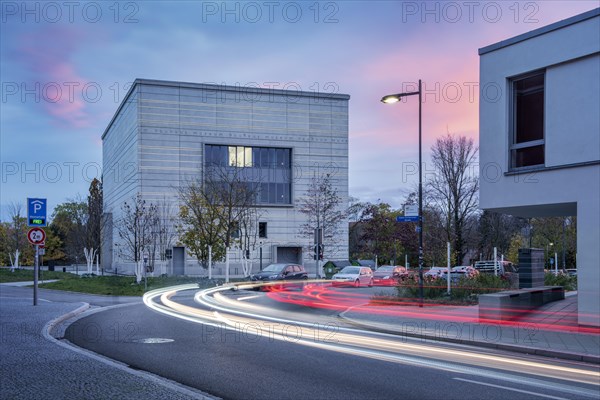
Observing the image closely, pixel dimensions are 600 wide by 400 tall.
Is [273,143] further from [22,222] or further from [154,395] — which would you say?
[154,395]

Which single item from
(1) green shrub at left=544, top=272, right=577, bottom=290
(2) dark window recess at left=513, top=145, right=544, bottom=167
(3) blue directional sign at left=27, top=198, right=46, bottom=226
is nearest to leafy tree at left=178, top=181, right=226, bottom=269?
(3) blue directional sign at left=27, top=198, right=46, bottom=226

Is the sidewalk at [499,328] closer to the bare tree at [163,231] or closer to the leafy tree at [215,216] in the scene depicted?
the leafy tree at [215,216]

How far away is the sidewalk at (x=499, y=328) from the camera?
39.7 feet

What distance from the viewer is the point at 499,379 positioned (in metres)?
9.05

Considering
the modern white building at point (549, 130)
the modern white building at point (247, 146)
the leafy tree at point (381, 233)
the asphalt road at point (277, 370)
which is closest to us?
the asphalt road at point (277, 370)

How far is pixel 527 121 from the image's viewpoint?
57.2ft

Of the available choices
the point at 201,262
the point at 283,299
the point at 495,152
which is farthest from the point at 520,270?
the point at 201,262

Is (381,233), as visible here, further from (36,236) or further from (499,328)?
(499,328)

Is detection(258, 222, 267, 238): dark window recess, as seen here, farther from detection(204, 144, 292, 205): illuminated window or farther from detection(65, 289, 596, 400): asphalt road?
detection(65, 289, 596, 400): asphalt road

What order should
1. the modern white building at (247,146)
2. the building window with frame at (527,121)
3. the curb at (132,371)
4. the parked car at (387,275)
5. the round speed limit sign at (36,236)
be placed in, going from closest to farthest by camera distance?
the curb at (132,371), the building window with frame at (527,121), the round speed limit sign at (36,236), the parked car at (387,275), the modern white building at (247,146)

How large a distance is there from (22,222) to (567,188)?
64218 millimetres

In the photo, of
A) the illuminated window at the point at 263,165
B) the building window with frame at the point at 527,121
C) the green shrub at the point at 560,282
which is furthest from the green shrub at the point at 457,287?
the illuminated window at the point at 263,165

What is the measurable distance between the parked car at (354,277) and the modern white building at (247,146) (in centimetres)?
2104

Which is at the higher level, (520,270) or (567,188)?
(567,188)
